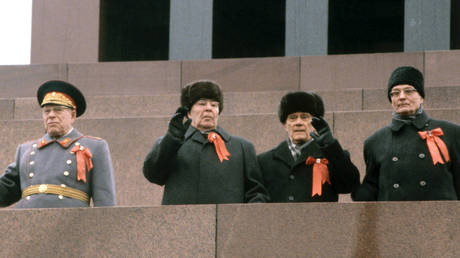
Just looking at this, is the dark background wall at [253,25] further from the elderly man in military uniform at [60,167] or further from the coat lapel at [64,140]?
the coat lapel at [64,140]

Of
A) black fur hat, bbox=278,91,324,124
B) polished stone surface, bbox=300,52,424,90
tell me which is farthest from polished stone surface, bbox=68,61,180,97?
black fur hat, bbox=278,91,324,124

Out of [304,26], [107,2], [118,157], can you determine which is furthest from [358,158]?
[107,2]

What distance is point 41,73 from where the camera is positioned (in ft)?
48.4

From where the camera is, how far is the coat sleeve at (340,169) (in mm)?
8312

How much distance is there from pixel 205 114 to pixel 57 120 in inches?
53.8

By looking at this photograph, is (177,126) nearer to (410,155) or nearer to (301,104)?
(301,104)

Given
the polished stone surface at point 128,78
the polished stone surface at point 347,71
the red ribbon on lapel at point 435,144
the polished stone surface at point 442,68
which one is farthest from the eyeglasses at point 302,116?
the polished stone surface at point 128,78

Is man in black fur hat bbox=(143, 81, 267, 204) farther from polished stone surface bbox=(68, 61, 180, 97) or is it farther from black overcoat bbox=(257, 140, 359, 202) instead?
polished stone surface bbox=(68, 61, 180, 97)

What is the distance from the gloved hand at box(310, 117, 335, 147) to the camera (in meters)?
8.28

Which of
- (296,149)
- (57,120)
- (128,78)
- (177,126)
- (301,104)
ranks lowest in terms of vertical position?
(296,149)

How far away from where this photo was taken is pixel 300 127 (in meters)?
8.80

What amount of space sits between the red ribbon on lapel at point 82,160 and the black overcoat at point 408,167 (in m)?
2.30

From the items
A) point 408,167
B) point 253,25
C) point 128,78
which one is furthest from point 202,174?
point 253,25

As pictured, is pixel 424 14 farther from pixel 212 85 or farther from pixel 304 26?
pixel 212 85
